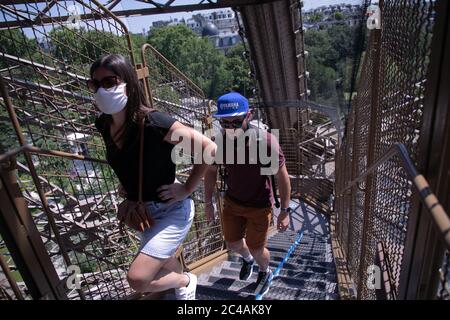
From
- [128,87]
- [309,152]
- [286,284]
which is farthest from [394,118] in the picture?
[309,152]

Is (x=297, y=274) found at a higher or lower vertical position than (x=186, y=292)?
lower

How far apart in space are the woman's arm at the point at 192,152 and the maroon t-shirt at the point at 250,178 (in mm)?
733

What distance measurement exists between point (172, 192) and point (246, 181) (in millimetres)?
986

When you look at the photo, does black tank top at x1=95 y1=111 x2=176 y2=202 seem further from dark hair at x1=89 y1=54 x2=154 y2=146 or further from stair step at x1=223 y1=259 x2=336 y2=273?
stair step at x1=223 y1=259 x2=336 y2=273

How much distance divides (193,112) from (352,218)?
305 centimetres

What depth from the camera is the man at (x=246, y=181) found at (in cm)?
281

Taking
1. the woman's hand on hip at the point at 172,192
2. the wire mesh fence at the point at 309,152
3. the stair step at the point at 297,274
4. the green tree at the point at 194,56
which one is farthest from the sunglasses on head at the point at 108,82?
the green tree at the point at 194,56

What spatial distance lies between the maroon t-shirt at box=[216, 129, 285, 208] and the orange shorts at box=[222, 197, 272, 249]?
0.06 metres

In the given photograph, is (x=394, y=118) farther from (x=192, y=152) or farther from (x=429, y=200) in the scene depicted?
(x=192, y=152)

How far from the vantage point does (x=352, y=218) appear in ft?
12.2

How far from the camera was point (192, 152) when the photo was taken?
212 centimetres

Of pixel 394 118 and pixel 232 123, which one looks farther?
pixel 232 123

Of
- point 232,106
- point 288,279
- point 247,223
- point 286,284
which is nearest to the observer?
point 232,106

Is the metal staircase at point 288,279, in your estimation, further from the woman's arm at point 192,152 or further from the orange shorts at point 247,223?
the woman's arm at point 192,152
